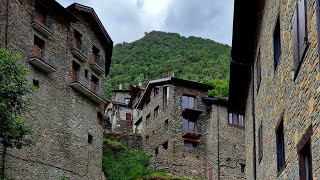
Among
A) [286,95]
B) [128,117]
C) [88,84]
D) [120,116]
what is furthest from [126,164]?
[286,95]

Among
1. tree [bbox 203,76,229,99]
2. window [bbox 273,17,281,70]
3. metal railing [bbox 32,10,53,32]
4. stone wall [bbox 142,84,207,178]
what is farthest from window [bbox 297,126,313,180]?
tree [bbox 203,76,229,99]

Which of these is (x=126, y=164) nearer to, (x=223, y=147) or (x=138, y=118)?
(x=223, y=147)

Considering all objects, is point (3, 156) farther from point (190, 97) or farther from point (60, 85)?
point (190, 97)

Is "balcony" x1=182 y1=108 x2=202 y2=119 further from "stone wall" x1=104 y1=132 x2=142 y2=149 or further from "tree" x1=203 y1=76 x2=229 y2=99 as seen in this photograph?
"tree" x1=203 y1=76 x2=229 y2=99

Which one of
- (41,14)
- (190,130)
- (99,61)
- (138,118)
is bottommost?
(190,130)

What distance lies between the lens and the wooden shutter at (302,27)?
934 cm

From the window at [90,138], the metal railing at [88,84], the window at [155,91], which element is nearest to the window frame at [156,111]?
the window at [155,91]

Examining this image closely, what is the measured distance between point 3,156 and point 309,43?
27.6 m

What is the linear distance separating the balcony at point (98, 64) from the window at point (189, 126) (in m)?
11.0

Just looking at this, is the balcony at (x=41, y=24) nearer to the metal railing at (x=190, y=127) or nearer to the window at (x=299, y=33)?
the metal railing at (x=190, y=127)

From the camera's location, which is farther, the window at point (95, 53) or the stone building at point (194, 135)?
the stone building at point (194, 135)

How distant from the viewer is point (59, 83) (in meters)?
41.1

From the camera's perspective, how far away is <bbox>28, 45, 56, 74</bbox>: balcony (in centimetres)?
3800

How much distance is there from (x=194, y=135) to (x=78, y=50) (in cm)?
1603
